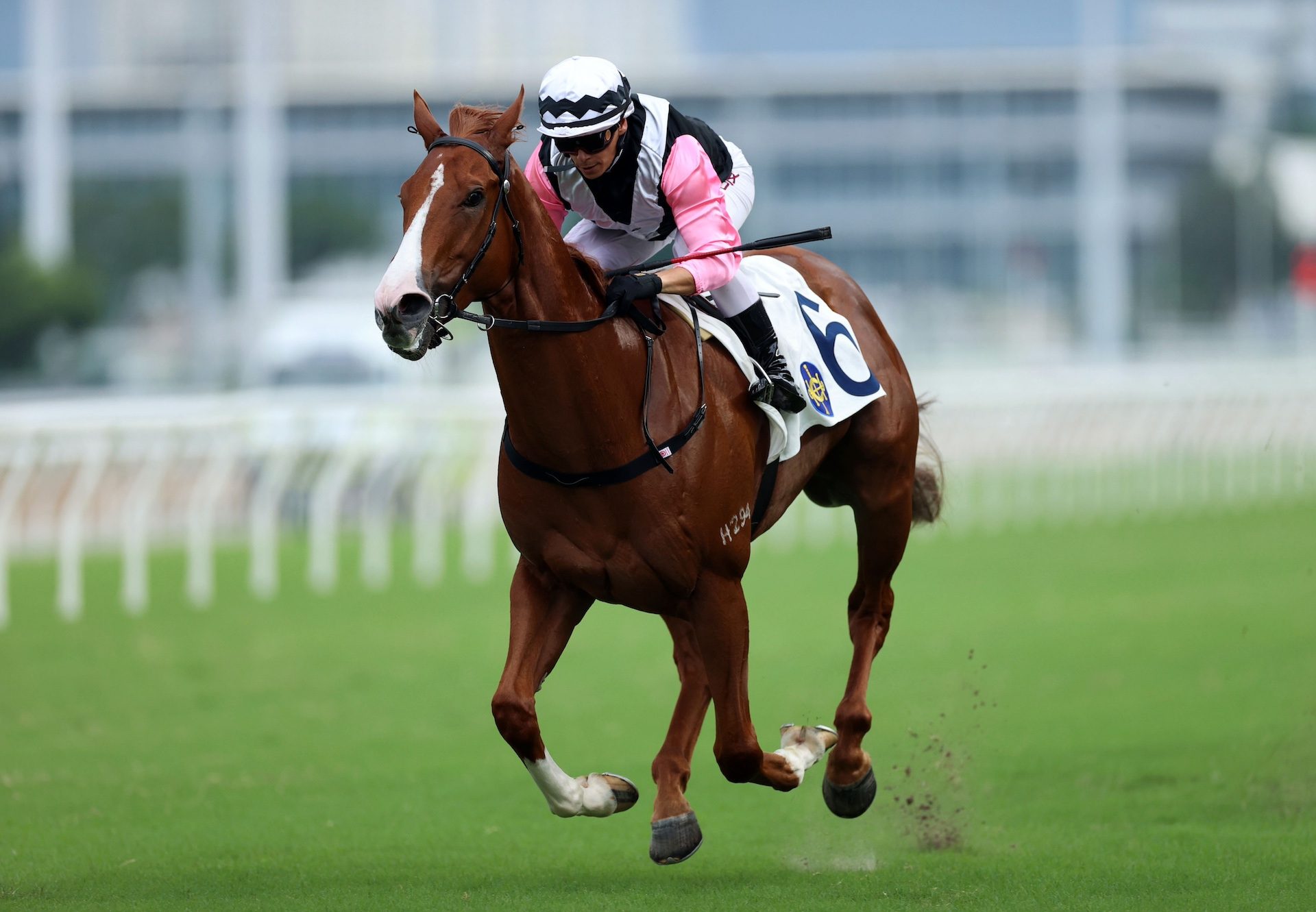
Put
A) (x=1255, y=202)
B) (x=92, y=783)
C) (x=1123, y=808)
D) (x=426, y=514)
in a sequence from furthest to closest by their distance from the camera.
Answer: (x=1255, y=202), (x=426, y=514), (x=92, y=783), (x=1123, y=808)

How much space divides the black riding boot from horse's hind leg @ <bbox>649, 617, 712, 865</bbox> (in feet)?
1.98

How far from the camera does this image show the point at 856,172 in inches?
2425

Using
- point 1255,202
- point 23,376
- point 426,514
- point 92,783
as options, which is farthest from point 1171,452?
point 1255,202

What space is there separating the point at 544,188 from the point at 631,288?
0.46 meters

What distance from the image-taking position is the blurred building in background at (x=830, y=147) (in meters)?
44.0

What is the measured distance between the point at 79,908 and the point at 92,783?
2.06 metres

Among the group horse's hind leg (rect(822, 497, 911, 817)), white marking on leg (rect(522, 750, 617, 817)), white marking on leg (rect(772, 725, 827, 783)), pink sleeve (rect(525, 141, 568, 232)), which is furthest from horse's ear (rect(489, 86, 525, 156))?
horse's hind leg (rect(822, 497, 911, 817))

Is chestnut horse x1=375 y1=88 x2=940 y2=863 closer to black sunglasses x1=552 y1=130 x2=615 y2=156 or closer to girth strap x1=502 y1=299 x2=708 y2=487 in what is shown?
girth strap x1=502 y1=299 x2=708 y2=487

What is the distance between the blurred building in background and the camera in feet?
144

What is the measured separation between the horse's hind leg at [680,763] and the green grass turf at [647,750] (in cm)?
13

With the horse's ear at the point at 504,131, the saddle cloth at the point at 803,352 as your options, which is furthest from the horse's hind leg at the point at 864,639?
the horse's ear at the point at 504,131

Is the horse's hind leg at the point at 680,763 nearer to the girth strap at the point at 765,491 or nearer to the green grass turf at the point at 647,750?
the green grass turf at the point at 647,750

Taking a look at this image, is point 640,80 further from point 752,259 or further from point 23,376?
point 752,259

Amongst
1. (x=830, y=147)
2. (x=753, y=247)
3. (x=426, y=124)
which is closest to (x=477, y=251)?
(x=426, y=124)
